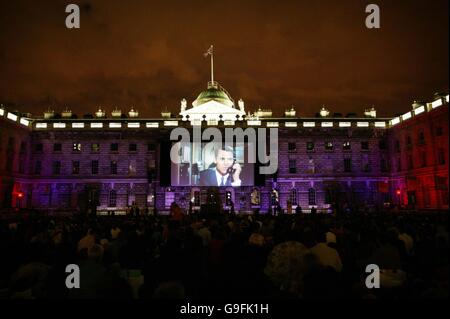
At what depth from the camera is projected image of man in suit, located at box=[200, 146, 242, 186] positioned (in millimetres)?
44562

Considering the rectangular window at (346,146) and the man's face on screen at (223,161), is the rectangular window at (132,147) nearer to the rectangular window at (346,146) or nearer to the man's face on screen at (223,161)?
the man's face on screen at (223,161)

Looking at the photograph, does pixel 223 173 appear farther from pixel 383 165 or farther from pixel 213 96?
pixel 383 165

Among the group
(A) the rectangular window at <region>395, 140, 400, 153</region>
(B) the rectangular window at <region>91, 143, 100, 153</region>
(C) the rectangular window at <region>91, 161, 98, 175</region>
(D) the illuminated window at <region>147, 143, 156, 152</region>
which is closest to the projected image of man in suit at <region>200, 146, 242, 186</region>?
(D) the illuminated window at <region>147, 143, 156, 152</region>

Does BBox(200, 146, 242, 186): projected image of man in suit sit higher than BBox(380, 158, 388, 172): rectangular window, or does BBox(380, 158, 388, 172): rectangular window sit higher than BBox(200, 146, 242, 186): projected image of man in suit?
BBox(380, 158, 388, 172): rectangular window

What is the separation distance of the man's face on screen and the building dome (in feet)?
54.9

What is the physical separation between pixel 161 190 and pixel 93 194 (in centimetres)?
993

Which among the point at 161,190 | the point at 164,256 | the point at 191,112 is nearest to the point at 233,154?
the point at 161,190

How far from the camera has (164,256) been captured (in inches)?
284

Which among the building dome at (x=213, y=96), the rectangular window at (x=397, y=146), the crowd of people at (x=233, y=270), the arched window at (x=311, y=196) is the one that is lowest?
the crowd of people at (x=233, y=270)

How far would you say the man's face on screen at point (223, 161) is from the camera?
45.6m

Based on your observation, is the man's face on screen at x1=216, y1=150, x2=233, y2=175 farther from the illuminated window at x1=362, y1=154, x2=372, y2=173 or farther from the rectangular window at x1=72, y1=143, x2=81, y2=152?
the rectangular window at x1=72, y1=143, x2=81, y2=152

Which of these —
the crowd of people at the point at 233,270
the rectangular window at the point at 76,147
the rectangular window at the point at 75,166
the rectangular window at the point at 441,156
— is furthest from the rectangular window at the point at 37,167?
the rectangular window at the point at 441,156

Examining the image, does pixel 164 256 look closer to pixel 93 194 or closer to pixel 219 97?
pixel 93 194
